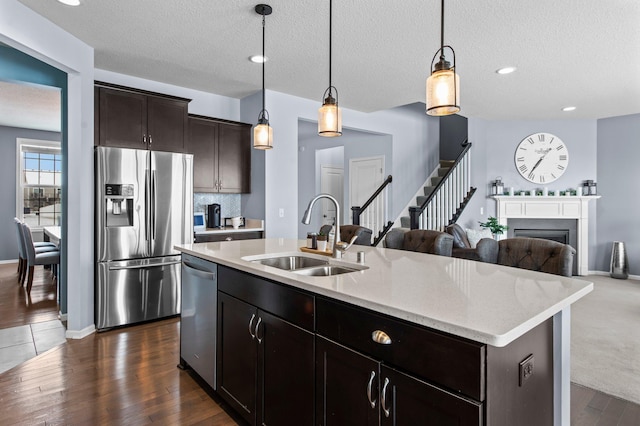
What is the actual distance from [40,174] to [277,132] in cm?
581

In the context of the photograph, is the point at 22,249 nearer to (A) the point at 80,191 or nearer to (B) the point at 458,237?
(A) the point at 80,191

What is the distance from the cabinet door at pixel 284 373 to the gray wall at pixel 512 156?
5.40 m

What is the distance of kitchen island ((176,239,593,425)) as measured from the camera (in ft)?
3.49

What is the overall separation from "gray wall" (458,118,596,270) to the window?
8.09m

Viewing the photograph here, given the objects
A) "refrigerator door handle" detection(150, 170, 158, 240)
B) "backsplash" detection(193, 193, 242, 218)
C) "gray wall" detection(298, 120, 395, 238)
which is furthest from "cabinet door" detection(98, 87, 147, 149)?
"gray wall" detection(298, 120, 395, 238)

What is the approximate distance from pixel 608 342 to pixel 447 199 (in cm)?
321

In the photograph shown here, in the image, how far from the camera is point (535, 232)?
694cm

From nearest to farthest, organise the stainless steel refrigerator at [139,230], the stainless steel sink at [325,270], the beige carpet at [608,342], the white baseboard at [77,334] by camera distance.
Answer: the stainless steel sink at [325,270] < the beige carpet at [608,342] < the white baseboard at [77,334] < the stainless steel refrigerator at [139,230]

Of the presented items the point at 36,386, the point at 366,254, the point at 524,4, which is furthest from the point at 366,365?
the point at 524,4

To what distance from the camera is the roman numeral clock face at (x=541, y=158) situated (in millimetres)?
6770

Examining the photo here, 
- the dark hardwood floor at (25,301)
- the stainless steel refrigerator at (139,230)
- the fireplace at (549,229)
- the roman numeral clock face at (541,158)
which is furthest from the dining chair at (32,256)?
the roman numeral clock face at (541,158)

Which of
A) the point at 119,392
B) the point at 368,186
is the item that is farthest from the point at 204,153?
the point at 368,186

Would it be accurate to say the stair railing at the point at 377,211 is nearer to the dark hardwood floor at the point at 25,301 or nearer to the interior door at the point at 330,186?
the interior door at the point at 330,186

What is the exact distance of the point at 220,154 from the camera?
16.1ft
